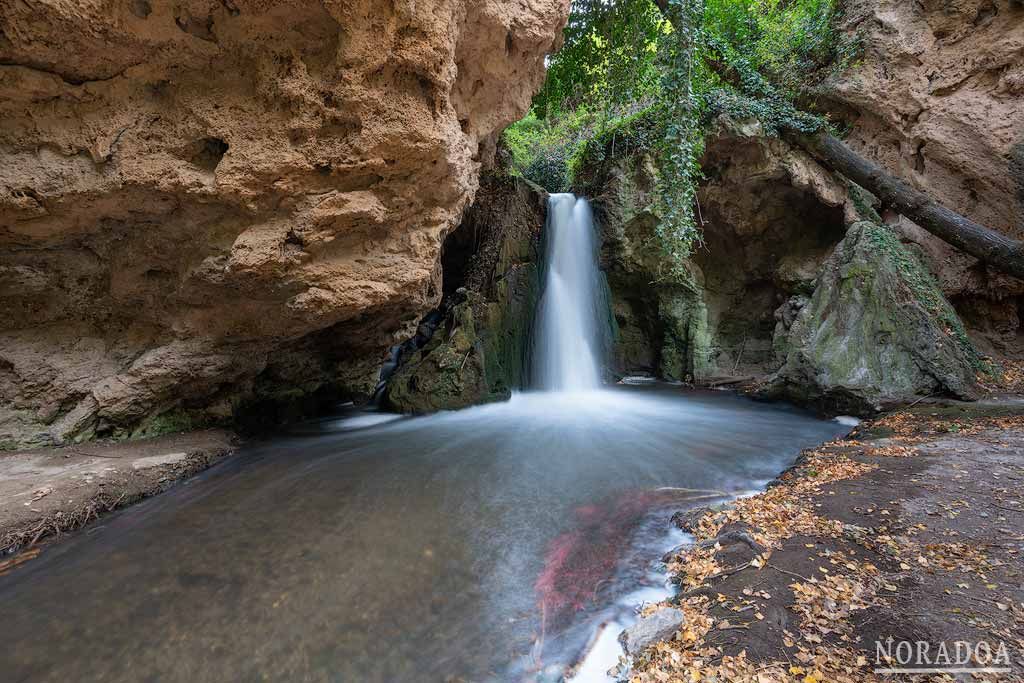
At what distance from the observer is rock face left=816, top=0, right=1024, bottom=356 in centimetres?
736

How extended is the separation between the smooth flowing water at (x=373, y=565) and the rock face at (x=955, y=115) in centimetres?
558

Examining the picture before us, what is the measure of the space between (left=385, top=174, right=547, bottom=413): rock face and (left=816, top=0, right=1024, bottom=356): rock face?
685 centimetres

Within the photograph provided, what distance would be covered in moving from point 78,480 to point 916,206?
39.4 feet

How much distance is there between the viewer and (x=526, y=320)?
33.3 feet

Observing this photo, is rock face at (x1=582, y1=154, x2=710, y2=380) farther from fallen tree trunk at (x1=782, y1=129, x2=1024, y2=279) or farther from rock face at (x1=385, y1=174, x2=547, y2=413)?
fallen tree trunk at (x1=782, y1=129, x2=1024, y2=279)

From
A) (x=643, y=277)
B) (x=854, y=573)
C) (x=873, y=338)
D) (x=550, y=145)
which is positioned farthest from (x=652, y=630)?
(x=550, y=145)

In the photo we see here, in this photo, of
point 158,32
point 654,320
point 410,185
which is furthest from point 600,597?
point 654,320

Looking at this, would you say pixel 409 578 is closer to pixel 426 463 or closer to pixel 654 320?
pixel 426 463

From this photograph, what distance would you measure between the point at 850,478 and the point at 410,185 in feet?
16.3

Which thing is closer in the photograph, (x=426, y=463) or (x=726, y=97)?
(x=426, y=463)

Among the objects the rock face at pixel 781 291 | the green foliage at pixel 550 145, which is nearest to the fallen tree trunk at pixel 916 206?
the rock face at pixel 781 291

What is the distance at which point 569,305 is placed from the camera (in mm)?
10570

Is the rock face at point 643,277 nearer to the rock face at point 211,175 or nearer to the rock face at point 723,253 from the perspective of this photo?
the rock face at point 723,253

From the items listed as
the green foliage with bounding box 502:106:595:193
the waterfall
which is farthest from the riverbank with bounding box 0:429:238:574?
the green foliage with bounding box 502:106:595:193
